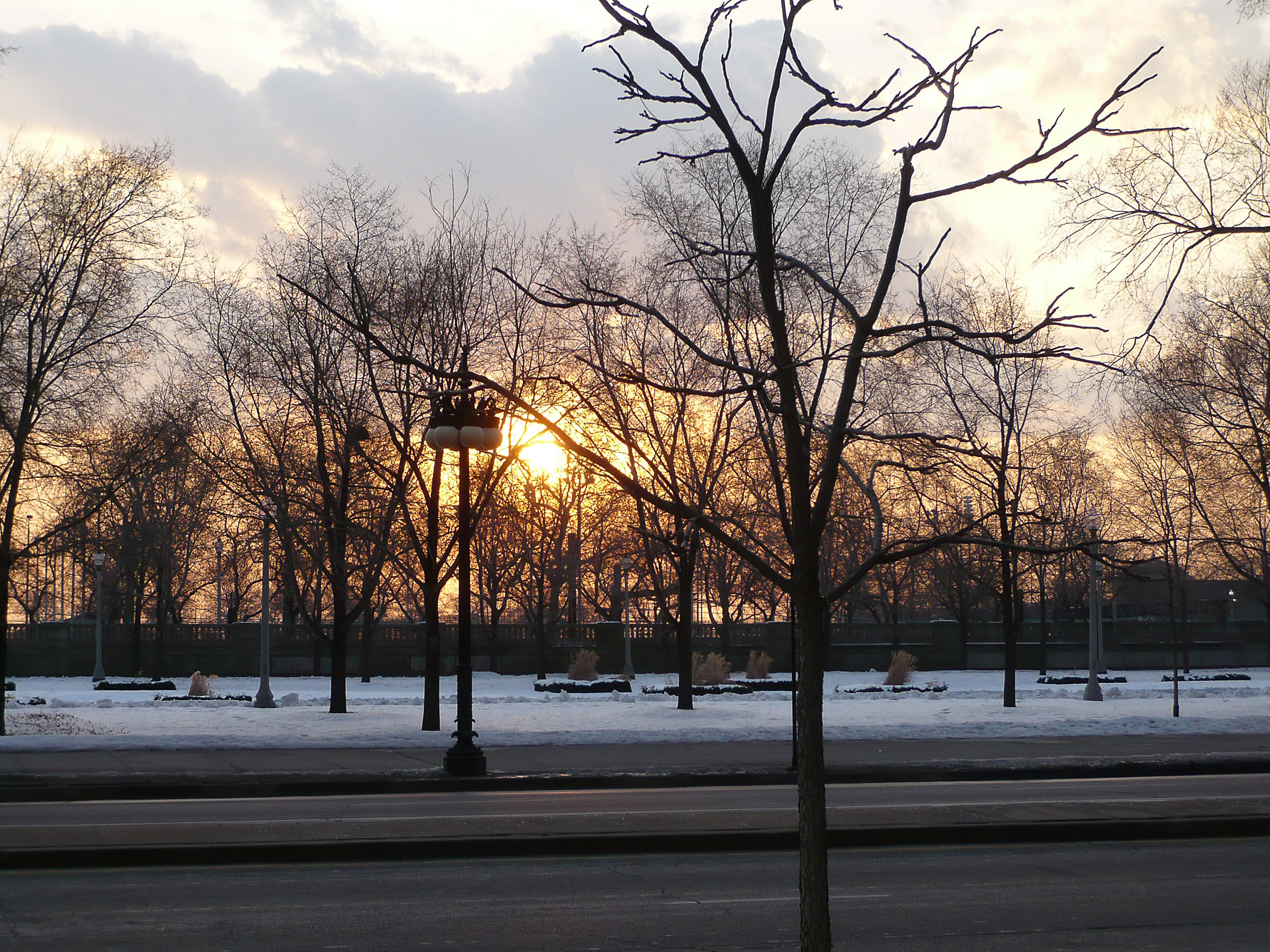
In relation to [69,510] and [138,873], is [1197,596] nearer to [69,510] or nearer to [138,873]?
[69,510]

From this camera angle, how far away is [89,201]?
2238cm

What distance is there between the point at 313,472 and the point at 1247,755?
19.2 m

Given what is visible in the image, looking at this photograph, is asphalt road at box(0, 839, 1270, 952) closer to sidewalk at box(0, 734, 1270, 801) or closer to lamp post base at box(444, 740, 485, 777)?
sidewalk at box(0, 734, 1270, 801)

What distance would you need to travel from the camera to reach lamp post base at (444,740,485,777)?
16750mm

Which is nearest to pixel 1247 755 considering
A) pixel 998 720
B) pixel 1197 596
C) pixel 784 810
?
pixel 998 720

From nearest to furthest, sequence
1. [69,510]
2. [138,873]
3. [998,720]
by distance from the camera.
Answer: [138,873]
[998,720]
[69,510]

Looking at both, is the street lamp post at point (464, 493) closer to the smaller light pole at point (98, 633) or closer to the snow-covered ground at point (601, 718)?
the snow-covered ground at point (601, 718)

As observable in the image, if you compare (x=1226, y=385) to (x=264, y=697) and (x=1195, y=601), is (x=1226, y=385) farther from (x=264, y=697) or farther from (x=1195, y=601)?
(x=1195, y=601)

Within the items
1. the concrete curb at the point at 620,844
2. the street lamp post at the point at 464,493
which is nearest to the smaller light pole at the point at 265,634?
the street lamp post at the point at 464,493

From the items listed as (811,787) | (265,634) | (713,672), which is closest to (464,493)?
(265,634)

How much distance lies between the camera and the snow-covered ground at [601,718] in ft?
70.1

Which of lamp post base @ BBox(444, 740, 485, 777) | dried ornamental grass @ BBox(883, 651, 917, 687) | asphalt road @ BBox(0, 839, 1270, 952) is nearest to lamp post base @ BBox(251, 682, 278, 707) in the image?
lamp post base @ BBox(444, 740, 485, 777)

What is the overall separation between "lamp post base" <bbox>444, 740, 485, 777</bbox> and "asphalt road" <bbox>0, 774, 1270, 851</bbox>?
2.44 ft

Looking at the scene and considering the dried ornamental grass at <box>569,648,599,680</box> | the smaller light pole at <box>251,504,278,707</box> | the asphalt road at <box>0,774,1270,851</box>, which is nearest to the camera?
the asphalt road at <box>0,774,1270,851</box>
